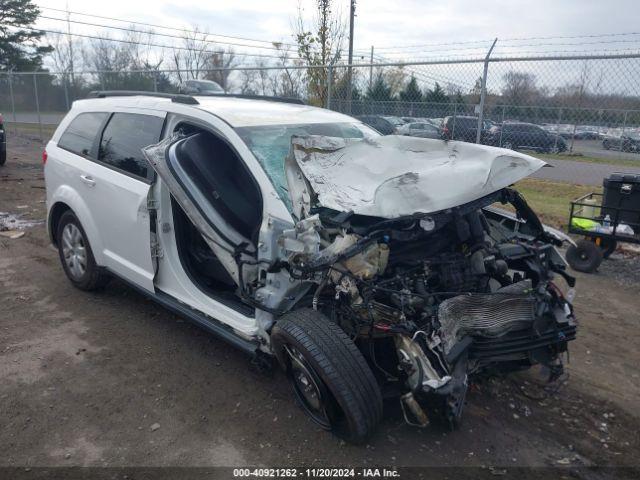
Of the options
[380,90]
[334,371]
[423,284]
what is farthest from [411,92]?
[334,371]

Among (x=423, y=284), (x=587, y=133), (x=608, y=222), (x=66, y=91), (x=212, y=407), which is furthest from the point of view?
(x=66, y=91)

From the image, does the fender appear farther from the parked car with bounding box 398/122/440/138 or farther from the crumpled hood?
the parked car with bounding box 398/122/440/138

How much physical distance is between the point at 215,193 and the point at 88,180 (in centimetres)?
158

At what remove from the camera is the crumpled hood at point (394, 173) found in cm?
308

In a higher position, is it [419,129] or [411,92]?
[411,92]

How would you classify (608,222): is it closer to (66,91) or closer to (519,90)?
(519,90)

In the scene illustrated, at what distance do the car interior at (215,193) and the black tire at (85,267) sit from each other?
116 centimetres

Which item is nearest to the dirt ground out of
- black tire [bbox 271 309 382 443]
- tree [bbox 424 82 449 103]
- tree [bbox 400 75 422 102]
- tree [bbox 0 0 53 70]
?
black tire [bbox 271 309 382 443]

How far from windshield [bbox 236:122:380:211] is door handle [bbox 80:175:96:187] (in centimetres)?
166

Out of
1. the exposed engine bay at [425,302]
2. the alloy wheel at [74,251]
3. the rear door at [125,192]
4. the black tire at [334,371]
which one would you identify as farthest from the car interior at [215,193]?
the alloy wheel at [74,251]

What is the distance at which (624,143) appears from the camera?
8156 mm

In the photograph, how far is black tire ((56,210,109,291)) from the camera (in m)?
4.77

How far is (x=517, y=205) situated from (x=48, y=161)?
4326 mm

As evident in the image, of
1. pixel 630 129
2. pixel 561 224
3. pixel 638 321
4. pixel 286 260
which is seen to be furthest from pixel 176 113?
pixel 630 129
